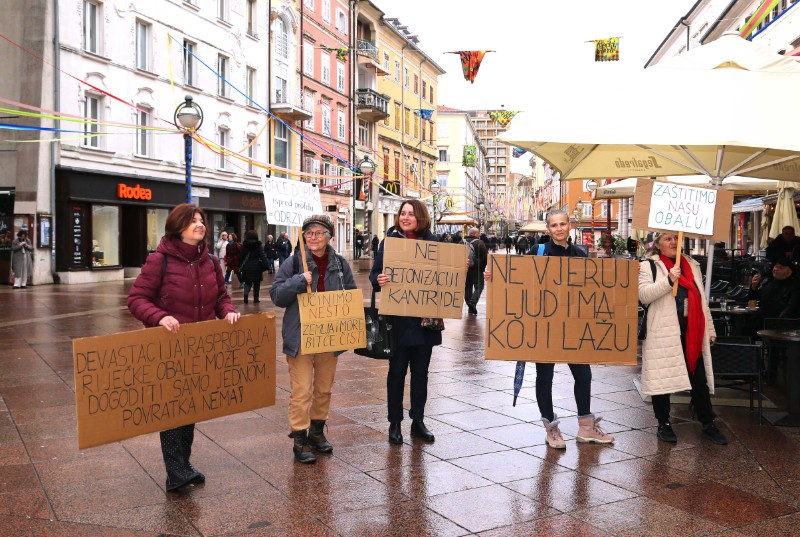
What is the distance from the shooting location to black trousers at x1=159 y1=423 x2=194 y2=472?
5.01 meters

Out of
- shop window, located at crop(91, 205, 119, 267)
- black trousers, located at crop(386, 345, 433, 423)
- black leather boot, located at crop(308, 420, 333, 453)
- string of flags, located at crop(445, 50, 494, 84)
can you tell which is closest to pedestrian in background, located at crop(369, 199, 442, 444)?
black trousers, located at crop(386, 345, 433, 423)

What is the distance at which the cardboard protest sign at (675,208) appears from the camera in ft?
20.6

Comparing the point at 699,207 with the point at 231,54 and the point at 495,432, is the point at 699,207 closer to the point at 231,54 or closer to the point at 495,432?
the point at 495,432

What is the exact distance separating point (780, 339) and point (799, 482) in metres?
1.79

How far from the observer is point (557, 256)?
6.21 meters

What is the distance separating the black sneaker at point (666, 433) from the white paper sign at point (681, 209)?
1.56m

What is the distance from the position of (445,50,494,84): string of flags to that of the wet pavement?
18.6 m

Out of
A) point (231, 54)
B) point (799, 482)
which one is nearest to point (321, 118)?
point (231, 54)

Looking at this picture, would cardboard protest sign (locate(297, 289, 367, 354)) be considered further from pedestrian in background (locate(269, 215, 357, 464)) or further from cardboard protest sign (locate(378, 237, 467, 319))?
cardboard protest sign (locate(378, 237, 467, 319))

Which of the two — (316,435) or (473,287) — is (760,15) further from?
(473,287)

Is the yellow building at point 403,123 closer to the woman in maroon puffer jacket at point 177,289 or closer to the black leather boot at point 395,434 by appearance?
the black leather boot at point 395,434

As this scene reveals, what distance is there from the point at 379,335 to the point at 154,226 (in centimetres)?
2472

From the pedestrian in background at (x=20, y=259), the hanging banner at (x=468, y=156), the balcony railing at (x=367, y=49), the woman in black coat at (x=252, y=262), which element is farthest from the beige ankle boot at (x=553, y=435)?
the hanging banner at (x=468, y=156)

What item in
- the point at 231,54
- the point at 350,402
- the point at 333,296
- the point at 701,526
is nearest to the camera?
the point at 701,526
